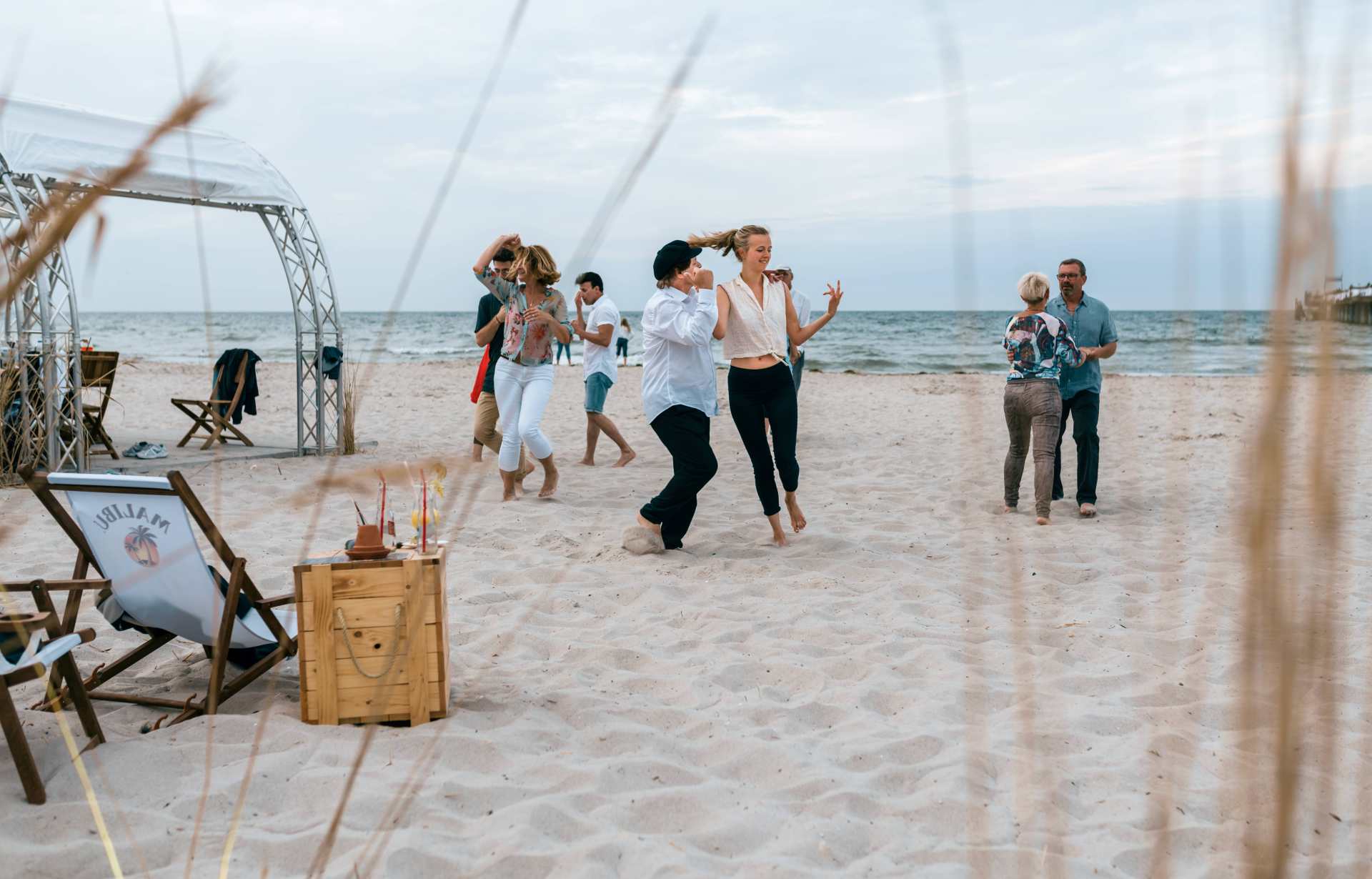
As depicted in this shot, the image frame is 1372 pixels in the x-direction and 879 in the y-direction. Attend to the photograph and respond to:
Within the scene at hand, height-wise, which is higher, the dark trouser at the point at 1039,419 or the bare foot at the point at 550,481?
the dark trouser at the point at 1039,419

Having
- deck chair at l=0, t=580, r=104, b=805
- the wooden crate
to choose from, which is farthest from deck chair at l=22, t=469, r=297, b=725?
deck chair at l=0, t=580, r=104, b=805

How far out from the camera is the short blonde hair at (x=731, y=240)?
5.42m

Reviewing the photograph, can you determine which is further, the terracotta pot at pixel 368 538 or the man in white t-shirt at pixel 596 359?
the man in white t-shirt at pixel 596 359

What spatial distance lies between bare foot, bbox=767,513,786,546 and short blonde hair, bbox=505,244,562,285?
2043mm

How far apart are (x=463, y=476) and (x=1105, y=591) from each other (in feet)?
14.9

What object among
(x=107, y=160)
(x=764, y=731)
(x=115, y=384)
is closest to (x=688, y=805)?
(x=764, y=731)

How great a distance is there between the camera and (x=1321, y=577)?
29.9 inches

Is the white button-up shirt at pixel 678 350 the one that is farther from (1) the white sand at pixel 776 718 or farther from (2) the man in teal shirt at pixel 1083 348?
(2) the man in teal shirt at pixel 1083 348

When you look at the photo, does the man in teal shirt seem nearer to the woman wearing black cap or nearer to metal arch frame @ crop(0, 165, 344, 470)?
the woman wearing black cap

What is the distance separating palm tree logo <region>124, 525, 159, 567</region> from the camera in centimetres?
317

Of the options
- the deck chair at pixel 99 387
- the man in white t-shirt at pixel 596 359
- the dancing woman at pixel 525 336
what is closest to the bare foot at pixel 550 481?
the dancing woman at pixel 525 336

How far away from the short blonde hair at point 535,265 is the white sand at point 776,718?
4.93 ft

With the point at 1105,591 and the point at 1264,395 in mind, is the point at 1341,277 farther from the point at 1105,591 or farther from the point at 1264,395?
the point at 1105,591

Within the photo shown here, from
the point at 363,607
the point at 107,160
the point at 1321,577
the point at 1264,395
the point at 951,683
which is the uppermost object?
the point at 107,160
